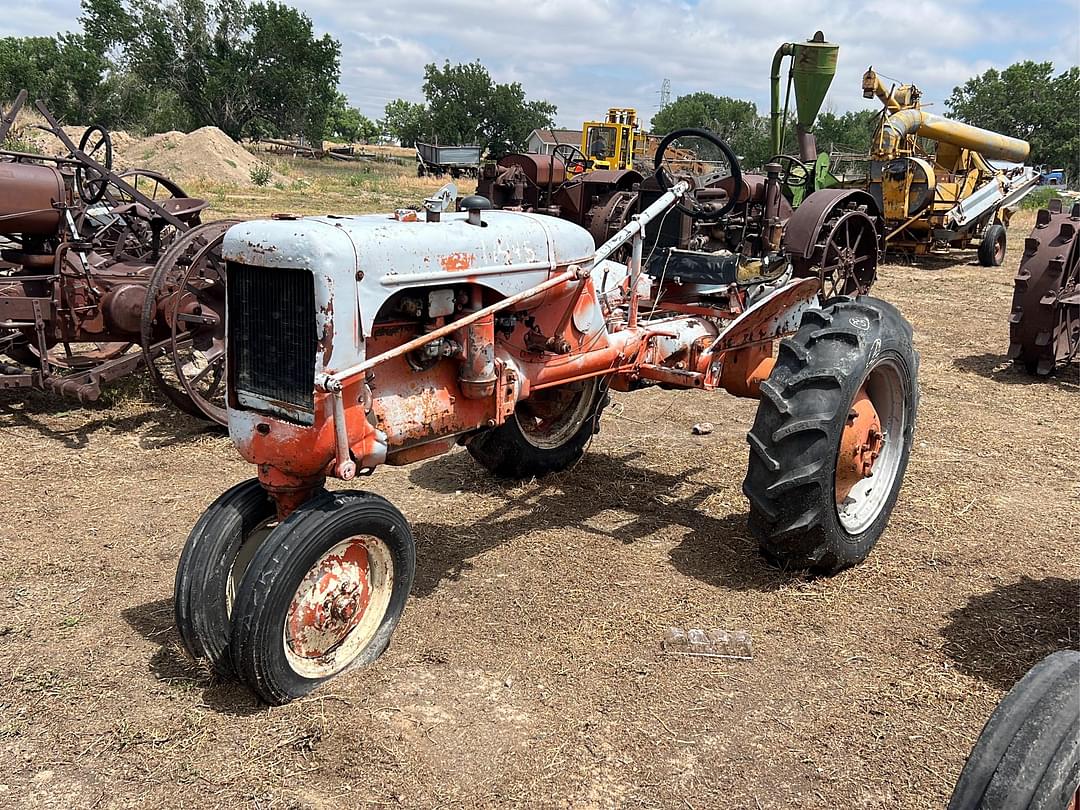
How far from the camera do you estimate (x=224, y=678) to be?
3.03 metres

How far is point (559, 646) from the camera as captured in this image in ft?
11.0

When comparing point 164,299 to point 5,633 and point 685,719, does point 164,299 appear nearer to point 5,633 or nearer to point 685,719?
point 5,633

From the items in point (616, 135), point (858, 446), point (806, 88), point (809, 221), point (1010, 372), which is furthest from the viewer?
point (616, 135)

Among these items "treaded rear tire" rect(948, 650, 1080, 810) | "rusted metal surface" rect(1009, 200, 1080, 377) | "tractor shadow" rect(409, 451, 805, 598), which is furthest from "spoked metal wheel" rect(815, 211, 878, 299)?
"treaded rear tire" rect(948, 650, 1080, 810)

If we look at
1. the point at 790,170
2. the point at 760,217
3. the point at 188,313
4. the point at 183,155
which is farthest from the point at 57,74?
the point at 188,313

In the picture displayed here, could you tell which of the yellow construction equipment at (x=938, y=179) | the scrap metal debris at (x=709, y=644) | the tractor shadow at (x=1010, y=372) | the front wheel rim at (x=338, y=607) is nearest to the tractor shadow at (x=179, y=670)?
the front wheel rim at (x=338, y=607)

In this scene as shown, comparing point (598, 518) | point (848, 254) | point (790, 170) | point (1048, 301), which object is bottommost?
point (598, 518)

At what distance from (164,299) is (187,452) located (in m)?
0.97

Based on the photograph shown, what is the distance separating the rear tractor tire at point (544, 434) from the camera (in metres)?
4.73

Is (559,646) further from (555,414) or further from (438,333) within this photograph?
(555,414)

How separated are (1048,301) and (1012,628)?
4715 mm

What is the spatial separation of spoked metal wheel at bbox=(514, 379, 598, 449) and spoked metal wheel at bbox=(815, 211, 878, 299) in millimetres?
5806

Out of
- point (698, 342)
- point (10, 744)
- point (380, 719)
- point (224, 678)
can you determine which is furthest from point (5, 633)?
point (698, 342)

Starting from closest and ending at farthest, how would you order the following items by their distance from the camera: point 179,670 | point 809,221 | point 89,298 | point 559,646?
point 179,670, point 559,646, point 89,298, point 809,221
